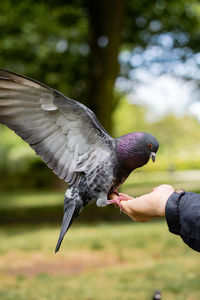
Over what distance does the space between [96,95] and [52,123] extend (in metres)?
7.20

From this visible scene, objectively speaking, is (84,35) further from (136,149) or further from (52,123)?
(136,149)

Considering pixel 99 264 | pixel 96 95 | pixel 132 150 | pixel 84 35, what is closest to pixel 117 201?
pixel 132 150

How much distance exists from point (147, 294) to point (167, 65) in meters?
9.35

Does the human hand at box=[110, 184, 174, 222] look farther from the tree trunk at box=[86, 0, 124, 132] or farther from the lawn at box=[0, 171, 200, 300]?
the tree trunk at box=[86, 0, 124, 132]

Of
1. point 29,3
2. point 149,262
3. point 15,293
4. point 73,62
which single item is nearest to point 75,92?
point 73,62

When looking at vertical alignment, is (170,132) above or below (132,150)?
below

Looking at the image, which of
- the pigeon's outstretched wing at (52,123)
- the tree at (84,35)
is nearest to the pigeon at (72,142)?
the pigeon's outstretched wing at (52,123)

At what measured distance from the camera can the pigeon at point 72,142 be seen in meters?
2.03

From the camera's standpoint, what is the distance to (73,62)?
12.0 meters

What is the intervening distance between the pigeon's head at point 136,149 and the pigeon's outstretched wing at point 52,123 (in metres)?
0.11

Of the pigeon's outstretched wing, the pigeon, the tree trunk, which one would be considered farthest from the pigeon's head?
the tree trunk

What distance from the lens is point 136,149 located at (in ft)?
6.72

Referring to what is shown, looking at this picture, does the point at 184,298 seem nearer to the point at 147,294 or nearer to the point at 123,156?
the point at 147,294

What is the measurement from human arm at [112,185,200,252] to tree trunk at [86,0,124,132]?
7.43m
